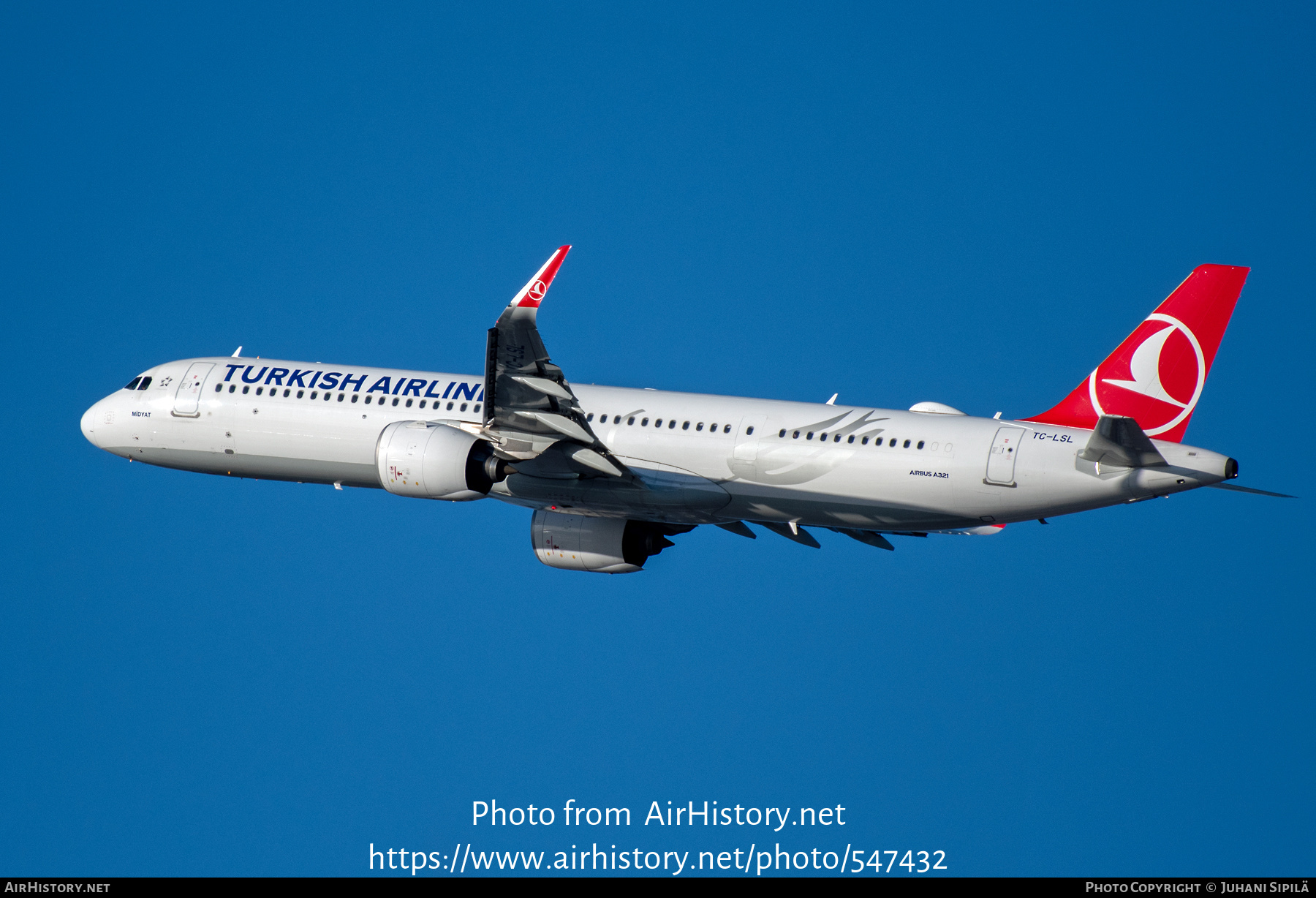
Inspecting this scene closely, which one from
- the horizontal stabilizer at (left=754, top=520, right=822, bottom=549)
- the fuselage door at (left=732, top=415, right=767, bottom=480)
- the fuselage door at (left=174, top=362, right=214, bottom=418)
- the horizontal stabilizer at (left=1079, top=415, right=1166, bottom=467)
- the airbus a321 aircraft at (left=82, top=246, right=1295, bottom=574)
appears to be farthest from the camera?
the fuselage door at (left=174, top=362, right=214, bottom=418)

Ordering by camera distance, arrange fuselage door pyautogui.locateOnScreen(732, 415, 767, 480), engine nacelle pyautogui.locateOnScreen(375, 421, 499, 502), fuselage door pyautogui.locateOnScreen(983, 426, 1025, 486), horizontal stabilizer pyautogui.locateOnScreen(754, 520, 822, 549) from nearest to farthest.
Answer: fuselage door pyautogui.locateOnScreen(983, 426, 1025, 486) → engine nacelle pyautogui.locateOnScreen(375, 421, 499, 502) → fuselage door pyautogui.locateOnScreen(732, 415, 767, 480) → horizontal stabilizer pyautogui.locateOnScreen(754, 520, 822, 549)

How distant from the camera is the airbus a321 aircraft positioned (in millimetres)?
34438

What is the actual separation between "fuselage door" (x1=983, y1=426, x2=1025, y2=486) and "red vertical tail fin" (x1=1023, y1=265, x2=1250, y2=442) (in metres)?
1.76

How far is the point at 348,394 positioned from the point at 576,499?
642 cm

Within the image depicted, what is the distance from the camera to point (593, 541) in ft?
133

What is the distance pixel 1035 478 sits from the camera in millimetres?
34656

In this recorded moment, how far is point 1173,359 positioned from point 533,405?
13.3 meters

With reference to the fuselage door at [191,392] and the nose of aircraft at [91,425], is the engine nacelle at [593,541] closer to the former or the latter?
the fuselage door at [191,392]

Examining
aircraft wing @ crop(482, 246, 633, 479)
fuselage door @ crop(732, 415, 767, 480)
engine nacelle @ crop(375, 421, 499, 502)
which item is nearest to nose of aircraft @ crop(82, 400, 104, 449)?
engine nacelle @ crop(375, 421, 499, 502)

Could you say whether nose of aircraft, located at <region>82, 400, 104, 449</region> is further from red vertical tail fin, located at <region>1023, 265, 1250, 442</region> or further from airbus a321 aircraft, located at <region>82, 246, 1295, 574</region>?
red vertical tail fin, located at <region>1023, 265, 1250, 442</region>

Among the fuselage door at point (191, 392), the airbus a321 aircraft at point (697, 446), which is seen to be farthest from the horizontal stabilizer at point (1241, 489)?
the fuselage door at point (191, 392)
